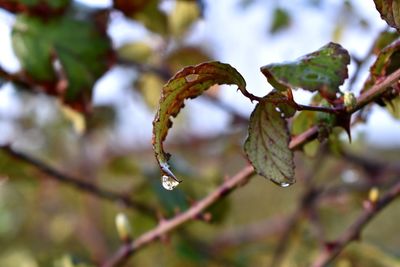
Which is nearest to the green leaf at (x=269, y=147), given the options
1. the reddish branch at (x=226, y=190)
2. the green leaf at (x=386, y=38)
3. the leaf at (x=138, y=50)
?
the reddish branch at (x=226, y=190)

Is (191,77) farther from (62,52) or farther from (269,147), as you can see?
(62,52)

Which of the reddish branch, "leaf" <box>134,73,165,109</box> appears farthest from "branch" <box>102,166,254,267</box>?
"leaf" <box>134,73,165,109</box>

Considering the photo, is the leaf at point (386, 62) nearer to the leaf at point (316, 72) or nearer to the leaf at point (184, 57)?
the leaf at point (316, 72)

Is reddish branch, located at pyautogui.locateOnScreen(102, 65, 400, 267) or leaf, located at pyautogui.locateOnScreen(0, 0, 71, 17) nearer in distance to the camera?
reddish branch, located at pyautogui.locateOnScreen(102, 65, 400, 267)

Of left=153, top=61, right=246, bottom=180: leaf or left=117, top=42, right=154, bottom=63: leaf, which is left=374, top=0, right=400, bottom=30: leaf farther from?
left=117, top=42, right=154, bottom=63: leaf

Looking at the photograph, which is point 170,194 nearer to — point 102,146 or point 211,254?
point 211,254
